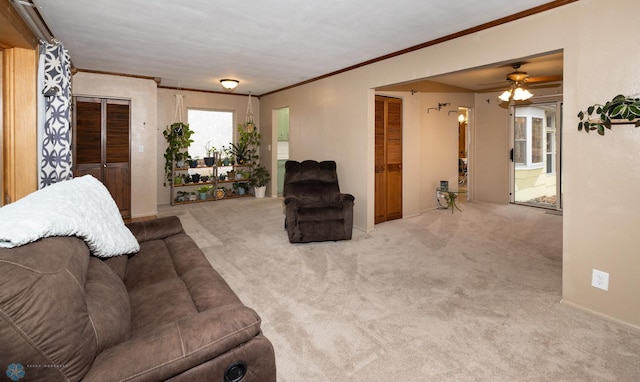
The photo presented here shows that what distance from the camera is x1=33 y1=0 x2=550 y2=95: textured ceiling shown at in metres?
2.94

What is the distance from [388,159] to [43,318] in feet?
17.1

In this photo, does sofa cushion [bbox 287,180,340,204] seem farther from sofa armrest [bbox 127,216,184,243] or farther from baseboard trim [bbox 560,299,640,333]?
baseboard trim [bbox 560,299,640,333]

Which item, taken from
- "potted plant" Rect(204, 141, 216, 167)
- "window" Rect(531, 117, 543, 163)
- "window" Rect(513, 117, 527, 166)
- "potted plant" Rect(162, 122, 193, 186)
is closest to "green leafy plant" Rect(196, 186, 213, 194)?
"potted plant" Rect(204, 141, 216, 167)

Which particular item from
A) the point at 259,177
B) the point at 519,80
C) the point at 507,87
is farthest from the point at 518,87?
the point at 259,177

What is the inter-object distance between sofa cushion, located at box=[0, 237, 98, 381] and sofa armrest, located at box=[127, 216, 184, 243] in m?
1.48

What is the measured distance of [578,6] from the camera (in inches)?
102

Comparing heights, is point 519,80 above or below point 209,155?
above

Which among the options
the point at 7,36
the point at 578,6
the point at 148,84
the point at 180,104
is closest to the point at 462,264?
the point at 578,6

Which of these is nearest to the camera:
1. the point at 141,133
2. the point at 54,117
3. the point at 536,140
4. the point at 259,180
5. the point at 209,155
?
the point at 54,117

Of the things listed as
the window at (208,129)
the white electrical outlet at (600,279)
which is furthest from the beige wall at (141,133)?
the white electrical outlet at (600,279)

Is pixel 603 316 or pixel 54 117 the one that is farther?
pixel 54 117

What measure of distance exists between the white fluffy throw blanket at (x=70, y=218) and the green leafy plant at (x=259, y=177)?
233 inches

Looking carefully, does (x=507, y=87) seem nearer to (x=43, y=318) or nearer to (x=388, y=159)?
(x=388, y=159)

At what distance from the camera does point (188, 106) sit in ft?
24.4
